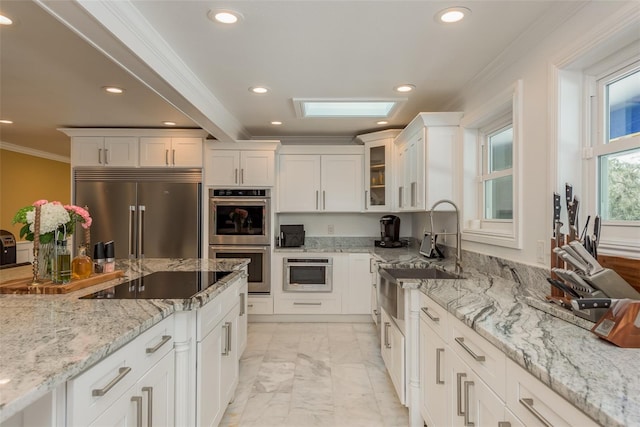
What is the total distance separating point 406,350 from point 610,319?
124 centimetres

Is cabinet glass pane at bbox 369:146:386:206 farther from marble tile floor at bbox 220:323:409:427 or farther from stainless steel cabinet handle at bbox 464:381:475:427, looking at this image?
stainless steel cabinet handle at bbox 464:381:475:427

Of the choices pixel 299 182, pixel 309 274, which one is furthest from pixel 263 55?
pixel 309 274

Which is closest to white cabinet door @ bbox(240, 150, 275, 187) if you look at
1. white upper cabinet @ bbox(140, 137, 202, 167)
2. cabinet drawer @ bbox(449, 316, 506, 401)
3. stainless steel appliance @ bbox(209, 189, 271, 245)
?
stainless steel appliance @ bbox(209, 189, 271, 245)

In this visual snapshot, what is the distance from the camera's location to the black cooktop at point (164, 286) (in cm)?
169

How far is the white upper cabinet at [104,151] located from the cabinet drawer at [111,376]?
3314mm

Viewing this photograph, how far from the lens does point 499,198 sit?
2.69 metres

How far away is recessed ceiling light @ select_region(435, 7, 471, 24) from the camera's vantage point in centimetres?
183

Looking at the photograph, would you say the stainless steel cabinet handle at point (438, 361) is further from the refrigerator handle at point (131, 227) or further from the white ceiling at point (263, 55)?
the refrigerator handle at point (131, 227)

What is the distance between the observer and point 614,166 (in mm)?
1664

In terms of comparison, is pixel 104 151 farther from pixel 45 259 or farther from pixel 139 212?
pixel 45 259

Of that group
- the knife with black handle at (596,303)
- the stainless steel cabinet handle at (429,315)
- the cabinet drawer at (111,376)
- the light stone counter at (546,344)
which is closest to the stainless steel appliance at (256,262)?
the light stone counter at (546,344)

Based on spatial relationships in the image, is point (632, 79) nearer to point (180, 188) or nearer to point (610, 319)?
point (610, 319)

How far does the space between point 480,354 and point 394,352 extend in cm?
121

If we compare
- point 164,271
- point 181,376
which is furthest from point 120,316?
point 164,271
